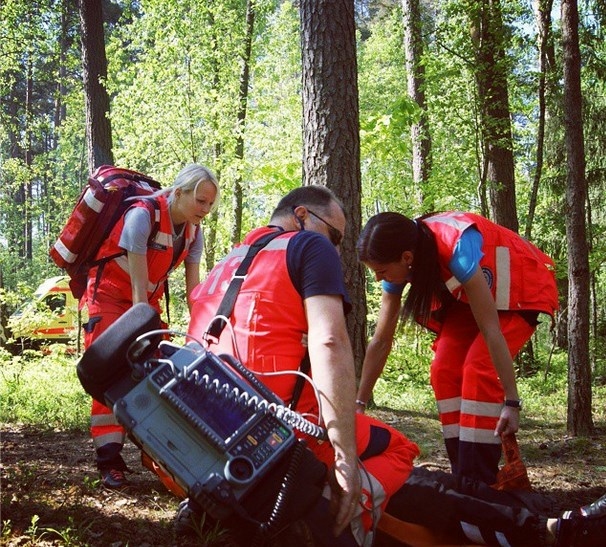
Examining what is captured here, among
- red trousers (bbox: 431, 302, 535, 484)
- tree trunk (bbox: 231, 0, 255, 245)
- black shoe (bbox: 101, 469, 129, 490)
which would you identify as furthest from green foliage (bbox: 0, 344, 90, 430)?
tree trunk (bbox: 231, 0, 255, 245)

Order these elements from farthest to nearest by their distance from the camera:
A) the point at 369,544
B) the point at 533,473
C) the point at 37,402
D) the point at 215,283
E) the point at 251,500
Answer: the point at 37,402 → the point at 533,473 → the point at 215,283 → the point at 369,544 → the point at 251,500

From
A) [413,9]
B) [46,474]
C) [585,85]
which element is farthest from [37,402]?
[585,85]

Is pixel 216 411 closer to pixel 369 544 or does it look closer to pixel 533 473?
pixel 369 544

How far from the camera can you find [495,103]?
9.63 meters

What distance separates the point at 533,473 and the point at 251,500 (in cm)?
345

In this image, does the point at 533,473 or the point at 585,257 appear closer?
the point at 533,473

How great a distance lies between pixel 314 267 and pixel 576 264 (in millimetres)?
4453

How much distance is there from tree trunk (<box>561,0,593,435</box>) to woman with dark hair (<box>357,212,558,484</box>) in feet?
7.75

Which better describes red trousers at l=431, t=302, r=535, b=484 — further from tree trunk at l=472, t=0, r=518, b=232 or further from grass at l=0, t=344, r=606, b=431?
tree trunk at l=472, t=0, r=518, b=232

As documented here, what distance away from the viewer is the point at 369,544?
2324mm

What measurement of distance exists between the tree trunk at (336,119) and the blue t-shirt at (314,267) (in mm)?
3120

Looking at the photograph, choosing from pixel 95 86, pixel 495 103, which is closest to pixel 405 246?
pixel 495 103

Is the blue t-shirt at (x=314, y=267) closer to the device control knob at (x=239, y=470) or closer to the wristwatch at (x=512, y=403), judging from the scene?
the device control knob at (x=239, y=470)

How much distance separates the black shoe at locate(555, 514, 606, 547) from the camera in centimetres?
307
